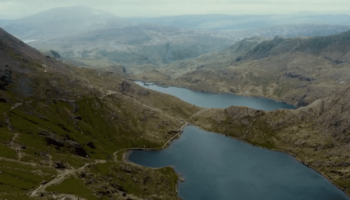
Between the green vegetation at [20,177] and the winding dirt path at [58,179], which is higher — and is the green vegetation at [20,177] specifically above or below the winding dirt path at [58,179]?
above

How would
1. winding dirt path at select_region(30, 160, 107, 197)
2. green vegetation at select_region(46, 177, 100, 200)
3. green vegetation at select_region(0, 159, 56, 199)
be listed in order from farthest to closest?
1. green vegetation at select_region(46, 177, 100, 200)
2. winding dirt path at select_region(30, 160, 107, 197)
3. green vegetation at select_region(0, 159, 56, 199)

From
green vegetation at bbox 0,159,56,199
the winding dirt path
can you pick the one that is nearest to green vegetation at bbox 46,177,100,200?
the winding dirt path

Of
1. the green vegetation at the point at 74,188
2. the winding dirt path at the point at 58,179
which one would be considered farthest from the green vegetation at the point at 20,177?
the green vegetation at the point at 74,188

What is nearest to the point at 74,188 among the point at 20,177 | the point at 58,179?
the point at 58,179

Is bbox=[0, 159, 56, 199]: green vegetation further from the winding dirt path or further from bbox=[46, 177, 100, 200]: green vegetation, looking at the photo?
bbox=[46, 177, 100, 200]: green vegetation

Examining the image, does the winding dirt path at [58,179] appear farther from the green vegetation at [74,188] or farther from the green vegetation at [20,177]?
the green vegetation at [20,177]

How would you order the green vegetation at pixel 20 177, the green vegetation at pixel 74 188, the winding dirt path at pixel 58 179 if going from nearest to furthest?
1. the green vegetation at pixel 20 177
2. the winding dirt path at pixel 58 179
3. the green vegetation at pixel 74 188

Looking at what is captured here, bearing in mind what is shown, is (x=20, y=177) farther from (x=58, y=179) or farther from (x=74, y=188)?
(x=74, y=188)

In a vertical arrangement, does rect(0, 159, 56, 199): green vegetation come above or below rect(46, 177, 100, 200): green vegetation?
above

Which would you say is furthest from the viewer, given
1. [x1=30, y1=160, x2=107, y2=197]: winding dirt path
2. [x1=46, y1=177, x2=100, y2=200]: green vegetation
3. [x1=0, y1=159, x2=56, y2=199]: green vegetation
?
[x1=46, y1=177, x2=100, y2=200]: green vegetation

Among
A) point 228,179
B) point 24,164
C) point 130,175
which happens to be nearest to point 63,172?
point 24,164

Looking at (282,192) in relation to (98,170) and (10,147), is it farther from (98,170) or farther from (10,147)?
(10,147)
